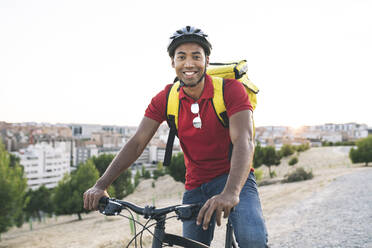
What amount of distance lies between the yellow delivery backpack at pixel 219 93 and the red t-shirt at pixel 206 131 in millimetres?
33

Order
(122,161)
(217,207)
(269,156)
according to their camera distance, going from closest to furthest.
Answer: (217,207)
(122,161)
(269,156)

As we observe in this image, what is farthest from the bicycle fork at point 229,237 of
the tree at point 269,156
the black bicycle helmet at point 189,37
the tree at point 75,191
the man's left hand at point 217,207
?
the tree at point 269,156

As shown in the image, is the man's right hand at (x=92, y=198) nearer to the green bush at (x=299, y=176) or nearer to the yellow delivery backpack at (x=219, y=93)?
the yellow delivery backpack at (x=219, y=93)

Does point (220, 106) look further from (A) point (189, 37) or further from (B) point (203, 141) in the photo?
(A) point (189, 37)

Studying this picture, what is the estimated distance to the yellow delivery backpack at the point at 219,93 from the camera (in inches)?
91.6

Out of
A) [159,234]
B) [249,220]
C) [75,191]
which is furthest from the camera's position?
[75,191]

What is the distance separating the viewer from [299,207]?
13.7 meters

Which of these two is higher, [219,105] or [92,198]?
[219,105]

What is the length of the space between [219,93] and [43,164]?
113742 mm

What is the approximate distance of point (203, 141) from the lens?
2.41 meters

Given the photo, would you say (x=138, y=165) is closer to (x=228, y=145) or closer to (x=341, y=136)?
(x=341, y=136)

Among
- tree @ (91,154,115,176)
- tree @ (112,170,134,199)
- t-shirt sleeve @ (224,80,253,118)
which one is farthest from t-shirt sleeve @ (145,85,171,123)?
tree @ (91,154,115,176)

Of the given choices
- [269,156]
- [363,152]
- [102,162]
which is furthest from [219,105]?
[269,156]

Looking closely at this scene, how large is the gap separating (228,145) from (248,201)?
40 centimetres
